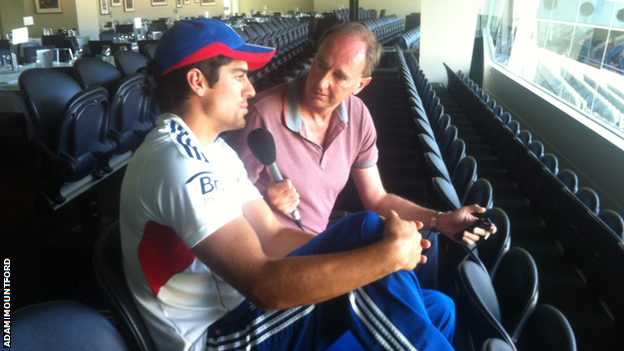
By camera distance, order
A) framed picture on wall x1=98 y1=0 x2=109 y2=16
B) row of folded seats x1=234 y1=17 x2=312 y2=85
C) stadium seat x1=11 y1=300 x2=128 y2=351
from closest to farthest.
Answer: stadium seat x1=11 y1=300 x2=128 y2=351
row of folded seats x1=234 y1=17 x2=312 y2=85
framed picture on wall x1=98 y1=0 x2=109 y2=16

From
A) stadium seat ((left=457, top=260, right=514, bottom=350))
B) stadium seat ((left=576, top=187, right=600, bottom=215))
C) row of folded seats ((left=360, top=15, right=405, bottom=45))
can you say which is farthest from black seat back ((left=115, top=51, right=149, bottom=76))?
row of folded seats ((left=360, top=15, right=405, bottom=45))

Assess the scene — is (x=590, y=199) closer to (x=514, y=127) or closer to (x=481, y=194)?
(x=481, y=194)

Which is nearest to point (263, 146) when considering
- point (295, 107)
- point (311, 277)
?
point (295, 107)

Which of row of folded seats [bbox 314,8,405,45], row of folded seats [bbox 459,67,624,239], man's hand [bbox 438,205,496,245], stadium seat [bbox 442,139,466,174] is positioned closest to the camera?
man's hand [bbox 438,205,496,245]

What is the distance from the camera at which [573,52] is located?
5.85 meters

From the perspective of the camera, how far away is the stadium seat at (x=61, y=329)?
76cm

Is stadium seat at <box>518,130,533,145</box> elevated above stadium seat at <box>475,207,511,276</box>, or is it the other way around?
stadium seat at <box>475,207,511,276</box>

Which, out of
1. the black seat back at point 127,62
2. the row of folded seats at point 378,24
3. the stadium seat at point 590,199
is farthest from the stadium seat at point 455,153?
the row of folded seats at point 378,24

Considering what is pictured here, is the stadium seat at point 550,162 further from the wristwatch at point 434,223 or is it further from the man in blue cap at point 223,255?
the man in blue cap at point 223,255

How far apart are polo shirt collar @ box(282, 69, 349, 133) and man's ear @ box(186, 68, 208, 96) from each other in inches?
21.8

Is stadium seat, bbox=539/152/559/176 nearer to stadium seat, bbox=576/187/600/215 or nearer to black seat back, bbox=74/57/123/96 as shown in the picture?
stadium seat, bbox=576/187/600/215

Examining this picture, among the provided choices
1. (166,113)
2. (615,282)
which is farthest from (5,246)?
(615,282)

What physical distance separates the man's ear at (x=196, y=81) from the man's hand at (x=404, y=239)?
0.59m

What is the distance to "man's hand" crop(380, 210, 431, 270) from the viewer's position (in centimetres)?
106
